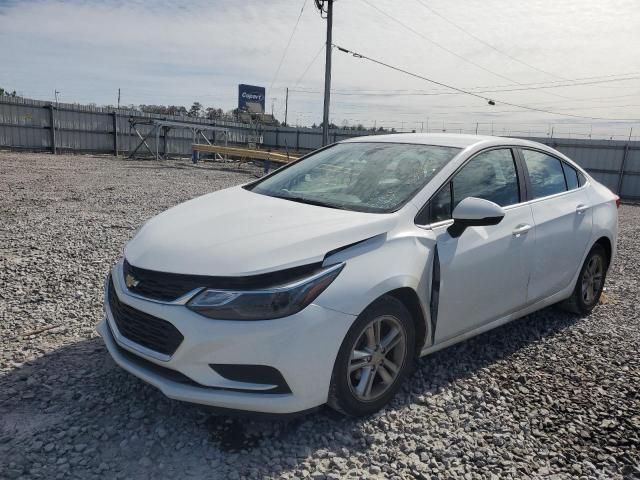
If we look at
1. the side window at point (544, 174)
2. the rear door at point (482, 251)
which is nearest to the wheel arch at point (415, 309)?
the rear door at point (482, 251)

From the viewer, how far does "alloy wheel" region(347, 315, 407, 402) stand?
2846mm

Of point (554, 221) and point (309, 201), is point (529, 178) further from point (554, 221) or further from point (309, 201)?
point (309, 201)

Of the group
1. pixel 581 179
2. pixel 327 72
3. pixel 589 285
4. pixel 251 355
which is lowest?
pixel 589 285

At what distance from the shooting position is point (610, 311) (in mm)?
5176

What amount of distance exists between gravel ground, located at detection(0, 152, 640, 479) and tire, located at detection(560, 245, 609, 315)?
143 mm

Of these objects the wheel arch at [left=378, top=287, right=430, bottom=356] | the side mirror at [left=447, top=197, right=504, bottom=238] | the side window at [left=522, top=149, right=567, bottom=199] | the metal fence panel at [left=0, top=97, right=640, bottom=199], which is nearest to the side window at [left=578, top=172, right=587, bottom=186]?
the side window at [left=522, top=149, right=567, bottom=199]

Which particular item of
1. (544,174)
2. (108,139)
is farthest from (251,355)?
(108,139)

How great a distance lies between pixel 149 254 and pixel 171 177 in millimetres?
14991

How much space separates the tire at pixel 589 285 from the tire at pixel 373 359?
7.88 ft

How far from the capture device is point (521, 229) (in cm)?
379

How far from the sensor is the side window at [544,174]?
422 cm

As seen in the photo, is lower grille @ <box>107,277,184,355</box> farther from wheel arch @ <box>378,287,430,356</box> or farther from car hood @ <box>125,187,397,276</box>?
wheel arch @ <box>378,287,430,356</box>

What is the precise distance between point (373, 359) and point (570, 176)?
302cm

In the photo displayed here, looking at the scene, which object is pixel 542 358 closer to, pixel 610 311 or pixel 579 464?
pixel 579 464
